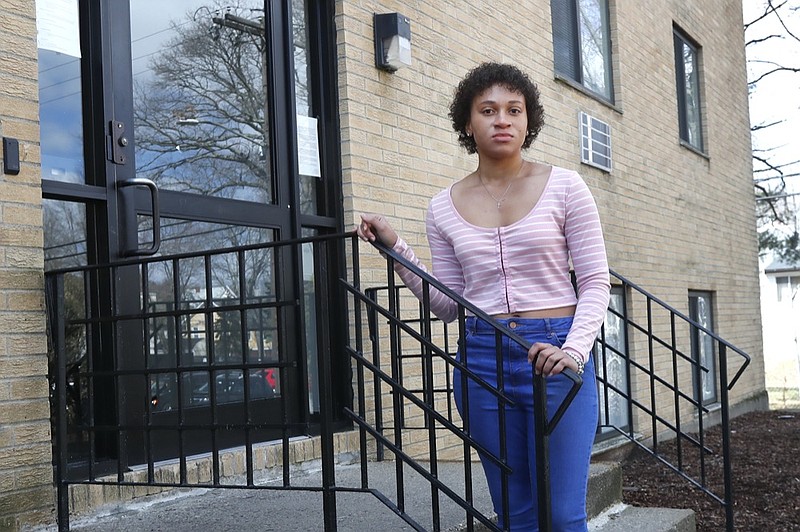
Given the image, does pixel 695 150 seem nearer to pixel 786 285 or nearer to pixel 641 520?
pixel 641 520

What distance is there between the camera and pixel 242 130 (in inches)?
177

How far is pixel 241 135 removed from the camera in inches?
176

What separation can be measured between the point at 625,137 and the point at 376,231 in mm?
6236

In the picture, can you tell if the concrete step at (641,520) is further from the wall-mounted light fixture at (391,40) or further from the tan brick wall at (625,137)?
the wall-mounted light fixture at (391,40)

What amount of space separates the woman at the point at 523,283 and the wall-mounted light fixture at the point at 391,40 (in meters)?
2.59

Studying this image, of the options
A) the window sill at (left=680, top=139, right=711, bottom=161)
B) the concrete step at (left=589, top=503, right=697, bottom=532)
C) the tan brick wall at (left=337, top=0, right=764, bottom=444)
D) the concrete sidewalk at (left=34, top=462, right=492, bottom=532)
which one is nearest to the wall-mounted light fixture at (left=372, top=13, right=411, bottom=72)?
the tan brick wall at (left=337, top=0, right=764, bottom=444)

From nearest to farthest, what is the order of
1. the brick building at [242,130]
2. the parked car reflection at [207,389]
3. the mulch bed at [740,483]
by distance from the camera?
the brick building at [242,130] → the parked car reflection at [207,389] → the mulch bed at [740,483]

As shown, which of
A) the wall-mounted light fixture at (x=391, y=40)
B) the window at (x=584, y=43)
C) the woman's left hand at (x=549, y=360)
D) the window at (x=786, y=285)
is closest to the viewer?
the woman's left hand at (x=549, y=360)

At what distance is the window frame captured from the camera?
10344mm

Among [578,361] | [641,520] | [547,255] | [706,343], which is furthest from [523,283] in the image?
[706,343]

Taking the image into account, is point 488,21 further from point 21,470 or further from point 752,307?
point 752,307

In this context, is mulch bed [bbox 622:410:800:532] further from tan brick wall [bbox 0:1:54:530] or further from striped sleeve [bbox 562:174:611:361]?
tan brick wall [bbox 0:1:54:530]

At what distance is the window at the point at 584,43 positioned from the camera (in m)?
7.65

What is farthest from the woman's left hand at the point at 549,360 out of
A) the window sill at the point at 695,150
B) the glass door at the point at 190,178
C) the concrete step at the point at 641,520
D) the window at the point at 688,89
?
the window at the point at 688,89
